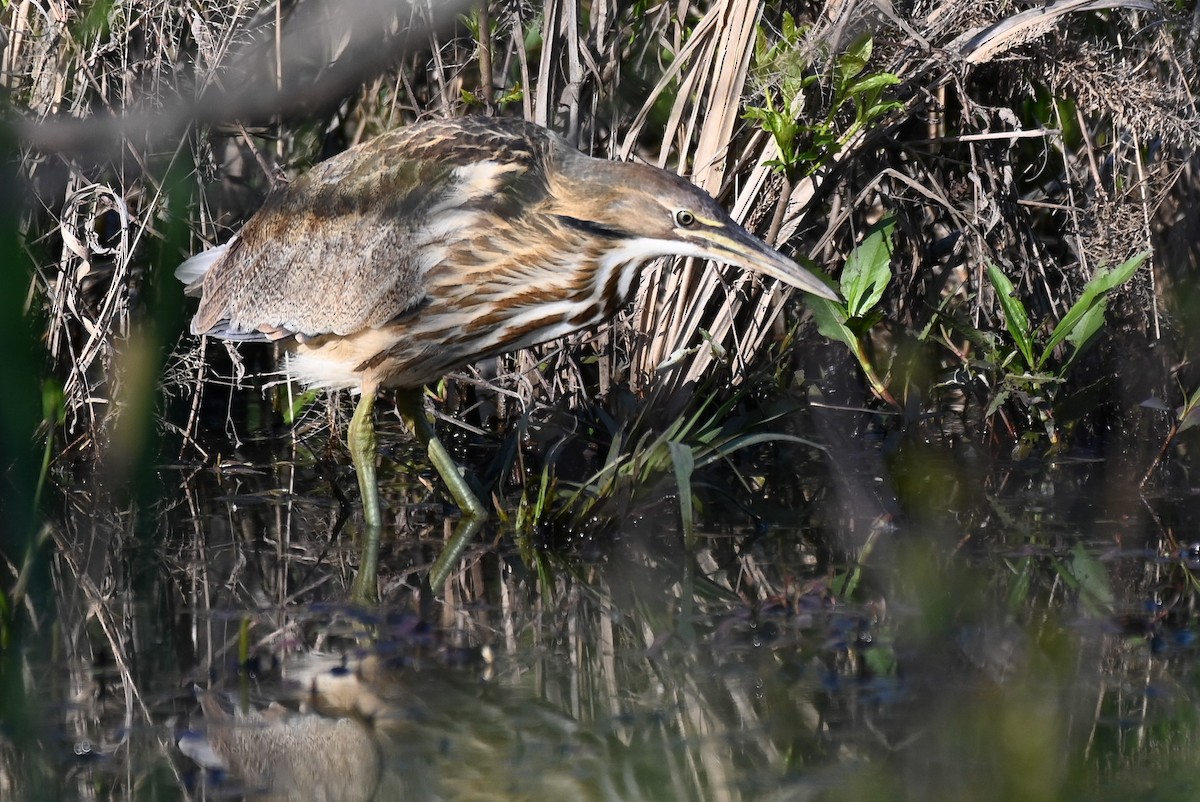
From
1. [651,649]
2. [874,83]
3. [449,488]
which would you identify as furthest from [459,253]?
[651,649]

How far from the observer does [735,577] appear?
331cm

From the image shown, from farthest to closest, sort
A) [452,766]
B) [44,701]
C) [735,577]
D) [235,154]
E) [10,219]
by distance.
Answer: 1. [235,154]
2. [735,577]
3. [44,701]
4. [452,766]
5. [10,219]

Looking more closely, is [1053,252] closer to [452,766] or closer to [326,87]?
[452,766]

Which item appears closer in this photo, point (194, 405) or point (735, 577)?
point (735, 577)

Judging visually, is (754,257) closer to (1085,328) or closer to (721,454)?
(721,454)

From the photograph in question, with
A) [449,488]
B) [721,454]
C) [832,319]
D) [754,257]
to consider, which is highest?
[754,257]

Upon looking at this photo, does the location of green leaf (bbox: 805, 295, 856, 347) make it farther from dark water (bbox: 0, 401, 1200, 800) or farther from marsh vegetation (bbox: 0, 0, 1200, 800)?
dark water (bbox: 0, 401, 1200, 800)

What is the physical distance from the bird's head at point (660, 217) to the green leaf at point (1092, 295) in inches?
32.1

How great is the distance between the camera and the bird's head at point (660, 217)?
342cm

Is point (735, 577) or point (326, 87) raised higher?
point (326, 87)

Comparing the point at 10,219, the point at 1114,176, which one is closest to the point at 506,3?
the point at 1114,176

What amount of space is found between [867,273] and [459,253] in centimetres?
109

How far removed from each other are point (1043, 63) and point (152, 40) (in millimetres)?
2501

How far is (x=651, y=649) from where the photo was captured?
284 cm
